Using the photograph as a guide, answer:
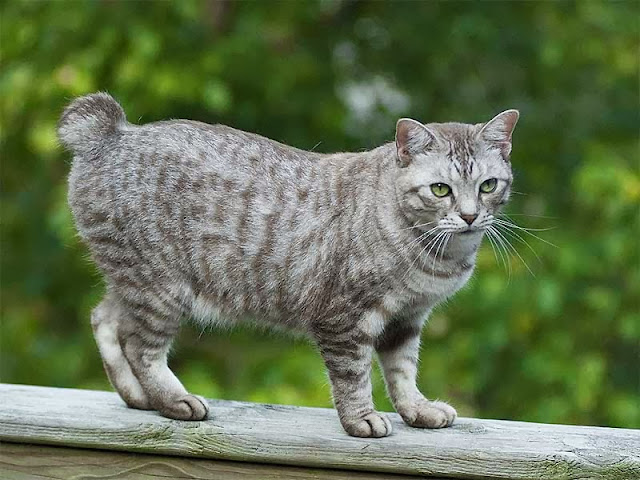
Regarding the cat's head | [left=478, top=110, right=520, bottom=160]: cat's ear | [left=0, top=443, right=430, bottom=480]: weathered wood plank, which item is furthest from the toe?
[left=478, top=110, right=520, bottom=160]: cat's ear

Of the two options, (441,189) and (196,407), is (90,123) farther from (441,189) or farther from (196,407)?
(441,189)

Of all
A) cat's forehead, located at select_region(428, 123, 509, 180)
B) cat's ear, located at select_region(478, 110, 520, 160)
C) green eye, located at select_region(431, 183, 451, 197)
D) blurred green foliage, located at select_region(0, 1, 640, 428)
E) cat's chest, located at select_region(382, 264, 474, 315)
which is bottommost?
blurred green foliage, located at select_region(0, 1, 640, 428)

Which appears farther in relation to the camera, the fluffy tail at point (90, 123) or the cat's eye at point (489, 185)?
the fluffy tail at point (90, 123)

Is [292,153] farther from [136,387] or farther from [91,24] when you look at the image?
[91,24]

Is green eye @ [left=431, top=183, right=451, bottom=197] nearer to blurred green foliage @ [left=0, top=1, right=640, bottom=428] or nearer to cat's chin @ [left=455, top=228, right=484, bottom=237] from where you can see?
cat's chin @ [left=455, top=228, right=484, bottom=237]

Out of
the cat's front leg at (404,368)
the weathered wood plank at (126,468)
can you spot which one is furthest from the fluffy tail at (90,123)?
the cat's front leg at (404,368)

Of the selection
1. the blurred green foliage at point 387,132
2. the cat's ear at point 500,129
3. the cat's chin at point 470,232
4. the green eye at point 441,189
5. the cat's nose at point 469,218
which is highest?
the cat's ear at point 500,129

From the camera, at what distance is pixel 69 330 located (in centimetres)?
587

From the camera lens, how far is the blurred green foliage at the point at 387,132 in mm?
4895

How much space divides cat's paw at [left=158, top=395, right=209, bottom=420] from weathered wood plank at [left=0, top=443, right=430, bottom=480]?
0.54ft

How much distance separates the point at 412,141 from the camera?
8.28 feet

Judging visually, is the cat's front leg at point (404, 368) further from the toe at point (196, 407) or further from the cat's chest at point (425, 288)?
the toe at point (196, 407)

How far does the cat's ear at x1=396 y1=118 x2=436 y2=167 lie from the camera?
8.21ft

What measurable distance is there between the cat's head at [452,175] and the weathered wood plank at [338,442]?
50 centimetres
